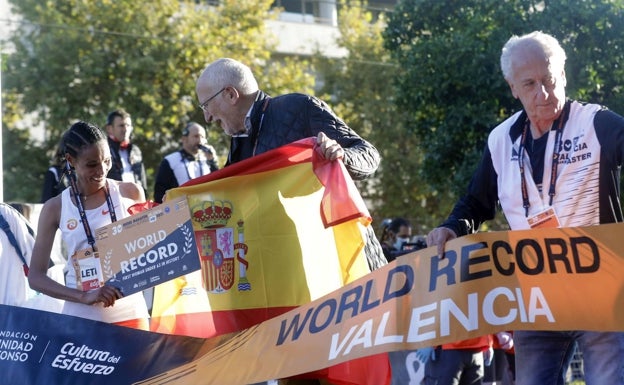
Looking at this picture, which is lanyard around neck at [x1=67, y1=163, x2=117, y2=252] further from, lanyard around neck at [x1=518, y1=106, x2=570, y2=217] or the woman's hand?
lanyard around neck at [x1=518, y1=106, x2=570, y2=217]

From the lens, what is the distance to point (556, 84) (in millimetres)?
5039

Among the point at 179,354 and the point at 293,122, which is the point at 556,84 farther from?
the point at 179,354

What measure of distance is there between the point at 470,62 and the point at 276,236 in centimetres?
1502

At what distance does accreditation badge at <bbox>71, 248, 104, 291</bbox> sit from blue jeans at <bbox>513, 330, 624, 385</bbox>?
2.25 m

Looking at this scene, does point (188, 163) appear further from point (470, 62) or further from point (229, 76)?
point (470, 62)

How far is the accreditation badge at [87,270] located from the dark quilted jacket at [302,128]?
1020 millimetres

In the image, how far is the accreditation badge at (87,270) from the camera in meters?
6.25

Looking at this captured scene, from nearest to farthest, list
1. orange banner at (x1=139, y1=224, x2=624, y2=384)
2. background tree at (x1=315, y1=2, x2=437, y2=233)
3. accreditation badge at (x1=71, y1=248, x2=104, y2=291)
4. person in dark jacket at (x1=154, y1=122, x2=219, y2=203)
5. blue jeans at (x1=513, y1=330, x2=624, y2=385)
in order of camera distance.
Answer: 1. orange banner at (x1=139, y1=224, x2=624, y2=384)
2. blue jeans at (x1=513, y1=330, x2=624, y2=385)
3. accreditation badge at (x1=71, y1=248, x2=104, y2=291)
4. person in dark jacket at (x1=154, y1=122, x2=219, y2=203)
5. background tree at (x1=315, y1=2, x2=437, y2=233)

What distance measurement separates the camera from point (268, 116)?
6.27 meters

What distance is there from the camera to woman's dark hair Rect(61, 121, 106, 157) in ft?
21.0

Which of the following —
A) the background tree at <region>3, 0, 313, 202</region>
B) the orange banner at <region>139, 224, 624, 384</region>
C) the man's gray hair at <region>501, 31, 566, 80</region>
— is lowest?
the orange banner at <region>139, 224, 624, 384</region>

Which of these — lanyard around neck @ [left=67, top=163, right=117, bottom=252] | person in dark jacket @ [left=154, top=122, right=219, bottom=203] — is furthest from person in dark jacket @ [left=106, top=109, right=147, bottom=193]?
lanyard around neck @ [left=67, top=163, right=117, bottom=252]

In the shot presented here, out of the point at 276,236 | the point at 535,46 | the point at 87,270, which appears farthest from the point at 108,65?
the point at 535,46

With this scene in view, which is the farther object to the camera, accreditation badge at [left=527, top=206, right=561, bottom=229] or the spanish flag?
the spanish flag
